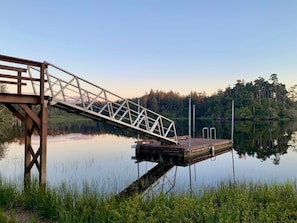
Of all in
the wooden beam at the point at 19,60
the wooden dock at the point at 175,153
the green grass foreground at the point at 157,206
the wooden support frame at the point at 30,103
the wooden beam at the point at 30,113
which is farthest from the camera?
the wooden dock at the point at 175,153

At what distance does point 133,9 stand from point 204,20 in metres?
5.90

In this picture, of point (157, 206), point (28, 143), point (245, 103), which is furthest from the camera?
point (245, 103)

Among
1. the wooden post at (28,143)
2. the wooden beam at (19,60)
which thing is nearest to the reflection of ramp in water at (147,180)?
the wooden post at (28,143)

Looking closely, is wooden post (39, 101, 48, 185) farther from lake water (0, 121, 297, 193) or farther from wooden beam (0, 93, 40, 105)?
lake water (0, 121, 297, 193)

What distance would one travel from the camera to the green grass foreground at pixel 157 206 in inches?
169

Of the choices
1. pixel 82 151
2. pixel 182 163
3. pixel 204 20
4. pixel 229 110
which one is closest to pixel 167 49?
pixel 204 20

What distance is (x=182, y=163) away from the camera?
1315 cm

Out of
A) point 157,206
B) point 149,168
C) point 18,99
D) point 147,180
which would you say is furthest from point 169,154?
point 157,206

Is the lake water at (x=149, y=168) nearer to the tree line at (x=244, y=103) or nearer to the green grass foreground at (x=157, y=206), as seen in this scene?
the green grass foreground at (x=157, y=206)

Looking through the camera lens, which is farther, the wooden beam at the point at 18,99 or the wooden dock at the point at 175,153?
the wooden dock at the point at 175,153

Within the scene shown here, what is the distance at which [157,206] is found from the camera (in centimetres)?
503

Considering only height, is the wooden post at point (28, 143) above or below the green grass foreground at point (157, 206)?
above

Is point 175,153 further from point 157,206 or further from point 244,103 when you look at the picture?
point 244,103

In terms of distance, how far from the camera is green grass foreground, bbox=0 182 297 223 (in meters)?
4.30
